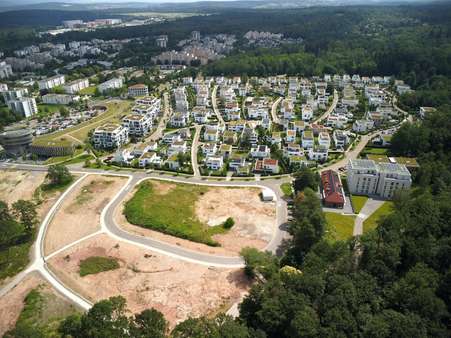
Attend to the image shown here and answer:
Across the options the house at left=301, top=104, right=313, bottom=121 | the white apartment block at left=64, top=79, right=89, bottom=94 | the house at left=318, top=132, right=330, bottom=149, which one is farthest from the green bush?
the white apartment block at left=64, top=79, right=89, bottom=94

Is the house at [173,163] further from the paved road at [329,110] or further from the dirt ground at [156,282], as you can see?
the paved road at [329,110]

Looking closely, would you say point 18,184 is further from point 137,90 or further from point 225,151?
point 137,90

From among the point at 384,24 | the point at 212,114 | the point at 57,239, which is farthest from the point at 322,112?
the point at 384,24

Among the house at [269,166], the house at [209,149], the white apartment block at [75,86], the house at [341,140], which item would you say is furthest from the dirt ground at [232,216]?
the white apartment block at [75,86]

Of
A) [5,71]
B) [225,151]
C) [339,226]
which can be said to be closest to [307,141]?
[225,151]

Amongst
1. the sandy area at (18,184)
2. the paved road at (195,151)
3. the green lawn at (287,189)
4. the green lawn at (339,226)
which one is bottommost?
the sandy area at (18,184)
